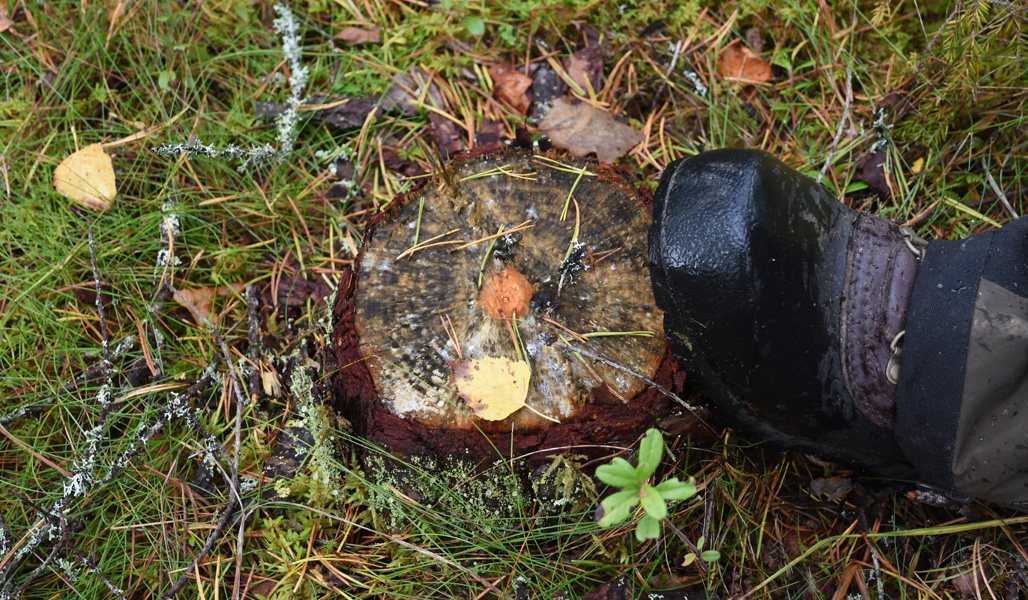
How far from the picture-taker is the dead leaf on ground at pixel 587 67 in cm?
240

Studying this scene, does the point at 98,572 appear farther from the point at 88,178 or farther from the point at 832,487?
the point at 832,487

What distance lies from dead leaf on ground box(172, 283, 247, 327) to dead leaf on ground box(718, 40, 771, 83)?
6.59 ft

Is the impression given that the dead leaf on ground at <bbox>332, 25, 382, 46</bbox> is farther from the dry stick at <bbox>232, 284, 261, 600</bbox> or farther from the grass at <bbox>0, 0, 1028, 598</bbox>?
the dry stick at <bbox>232, 284, 261, 600</bbox>

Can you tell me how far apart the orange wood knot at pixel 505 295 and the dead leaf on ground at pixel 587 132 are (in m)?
0.79

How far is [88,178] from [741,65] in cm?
251

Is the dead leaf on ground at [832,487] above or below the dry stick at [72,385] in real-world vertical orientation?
above

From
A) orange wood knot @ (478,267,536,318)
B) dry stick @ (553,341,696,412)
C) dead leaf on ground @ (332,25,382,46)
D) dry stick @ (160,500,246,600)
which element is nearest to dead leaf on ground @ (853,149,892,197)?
dry stick @ (553,341,696,412)

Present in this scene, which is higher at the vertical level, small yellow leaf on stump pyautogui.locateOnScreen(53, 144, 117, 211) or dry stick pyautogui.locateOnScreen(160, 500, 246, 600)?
small yellow leaf on stump pyautogui.locateOnScreen(53, 144, 117, 211)

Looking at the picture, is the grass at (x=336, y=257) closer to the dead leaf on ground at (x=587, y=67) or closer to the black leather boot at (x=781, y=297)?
the dead leaf on ground at (x=587, y=67)

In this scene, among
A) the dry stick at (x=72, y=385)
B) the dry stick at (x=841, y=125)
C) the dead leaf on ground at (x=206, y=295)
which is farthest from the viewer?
the dead leaf on ground at (x=206, y=295)

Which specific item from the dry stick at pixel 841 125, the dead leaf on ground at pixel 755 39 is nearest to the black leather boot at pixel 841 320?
the dry stick at pixel 841 125

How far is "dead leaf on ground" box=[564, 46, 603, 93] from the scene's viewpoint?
7.86ft

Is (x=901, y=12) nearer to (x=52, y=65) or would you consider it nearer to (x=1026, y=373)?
(x=1026, y=373)

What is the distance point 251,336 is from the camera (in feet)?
6.79
